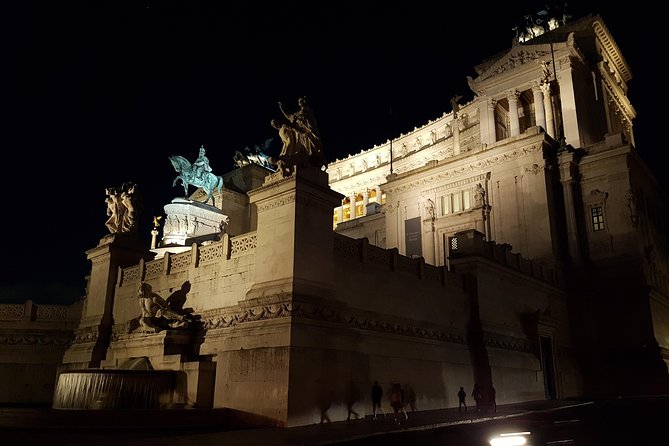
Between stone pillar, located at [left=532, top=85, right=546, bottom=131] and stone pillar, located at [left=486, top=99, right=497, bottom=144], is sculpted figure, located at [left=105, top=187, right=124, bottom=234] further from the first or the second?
stone pillar, located at [left=532, top=85, right=546, bottom=131]

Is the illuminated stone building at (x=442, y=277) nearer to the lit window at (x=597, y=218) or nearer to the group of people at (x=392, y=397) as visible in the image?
the lit window at (x=597, y=218)

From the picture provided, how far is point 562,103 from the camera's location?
44.5 m

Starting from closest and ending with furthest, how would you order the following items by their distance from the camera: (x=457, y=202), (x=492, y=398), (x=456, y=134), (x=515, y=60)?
1. (x=492, y=398)
2. (x=457, y=202)
3. (x=515, y=60)
4. (x=456, y=134)

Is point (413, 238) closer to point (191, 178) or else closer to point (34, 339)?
point (191, 178)

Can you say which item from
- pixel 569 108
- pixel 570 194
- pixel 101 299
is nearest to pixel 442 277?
pixel 101 299

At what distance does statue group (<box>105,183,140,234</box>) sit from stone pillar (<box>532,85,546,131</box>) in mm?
32763

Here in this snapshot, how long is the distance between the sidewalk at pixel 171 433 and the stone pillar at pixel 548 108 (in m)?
34.1

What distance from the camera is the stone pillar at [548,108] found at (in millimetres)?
44641

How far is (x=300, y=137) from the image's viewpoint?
20016 millimetres

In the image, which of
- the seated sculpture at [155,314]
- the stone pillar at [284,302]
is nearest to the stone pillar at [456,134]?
the stone pillar at [284,302]

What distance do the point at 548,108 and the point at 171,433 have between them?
1594 inches

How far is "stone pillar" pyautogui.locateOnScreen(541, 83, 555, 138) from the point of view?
44641mm

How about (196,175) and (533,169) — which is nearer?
(533,169)

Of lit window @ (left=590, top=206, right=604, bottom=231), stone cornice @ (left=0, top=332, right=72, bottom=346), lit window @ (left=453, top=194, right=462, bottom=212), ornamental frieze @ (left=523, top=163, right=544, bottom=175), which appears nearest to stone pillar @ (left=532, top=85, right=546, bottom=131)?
ornamental frieze @ (left=523, top=163, right=544, bottom=175)
